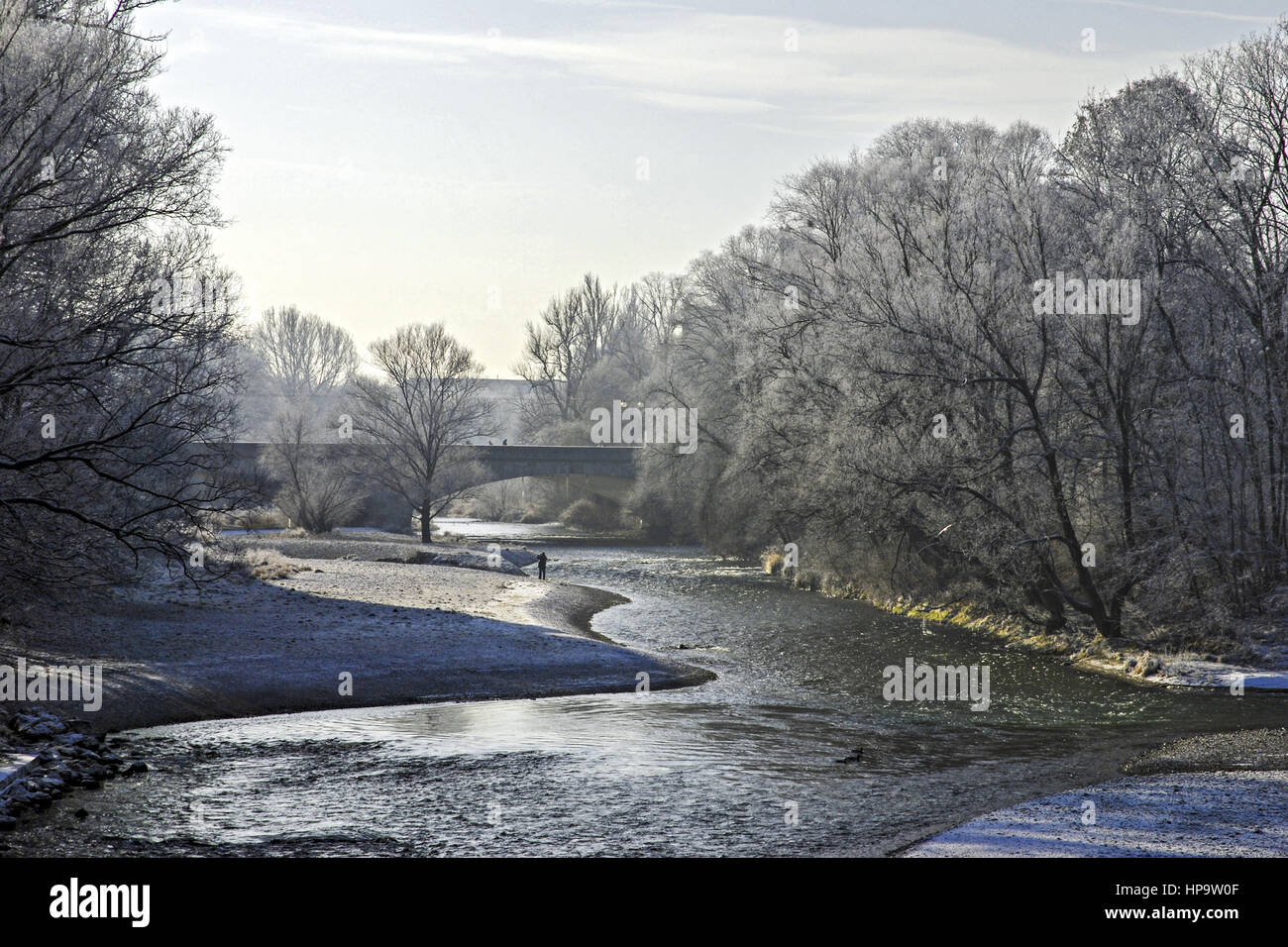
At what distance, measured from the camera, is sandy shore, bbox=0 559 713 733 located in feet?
63.2

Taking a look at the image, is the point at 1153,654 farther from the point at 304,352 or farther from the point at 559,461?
the point at 304,352

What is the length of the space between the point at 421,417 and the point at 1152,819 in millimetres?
52425

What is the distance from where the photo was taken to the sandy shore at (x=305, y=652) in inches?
758

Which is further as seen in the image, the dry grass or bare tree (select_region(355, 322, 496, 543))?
bare tree (select_region(355, 322, 496, 543))

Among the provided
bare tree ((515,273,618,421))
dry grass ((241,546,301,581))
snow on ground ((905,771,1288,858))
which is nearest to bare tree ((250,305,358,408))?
bare tree ((515,273,618,421))

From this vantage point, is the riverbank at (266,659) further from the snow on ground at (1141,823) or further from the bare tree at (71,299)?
the snow on ground at (1141,823)

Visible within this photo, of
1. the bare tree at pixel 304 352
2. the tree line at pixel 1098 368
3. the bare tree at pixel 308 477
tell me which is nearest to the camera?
the tree line at pixel 1098 368

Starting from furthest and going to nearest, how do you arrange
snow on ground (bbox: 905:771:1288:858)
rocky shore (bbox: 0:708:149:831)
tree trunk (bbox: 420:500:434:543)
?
1. tree trunk (bbox: 420:500:434:543)
2. rocky shore (bbox: 0:708:149:831)
3. snow on ground (bbox: 905:771:1288:858)

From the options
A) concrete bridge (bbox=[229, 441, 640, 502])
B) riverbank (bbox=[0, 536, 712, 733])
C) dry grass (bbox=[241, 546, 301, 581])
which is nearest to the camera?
riverbank (bbox=[0, 536, 712, 733])

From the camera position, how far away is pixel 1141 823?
12211 mm

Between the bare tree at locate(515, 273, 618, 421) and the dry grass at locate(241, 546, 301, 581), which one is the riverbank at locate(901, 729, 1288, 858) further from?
the bare tree at locate(515, 273, 618, 421)

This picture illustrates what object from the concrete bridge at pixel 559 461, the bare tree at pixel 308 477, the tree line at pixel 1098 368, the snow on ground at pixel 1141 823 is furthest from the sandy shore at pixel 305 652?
the concrete bridge at pixel 559 461

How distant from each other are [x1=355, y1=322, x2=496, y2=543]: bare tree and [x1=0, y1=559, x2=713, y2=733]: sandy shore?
92.8ft

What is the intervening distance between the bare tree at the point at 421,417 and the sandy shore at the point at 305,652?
28.3m
